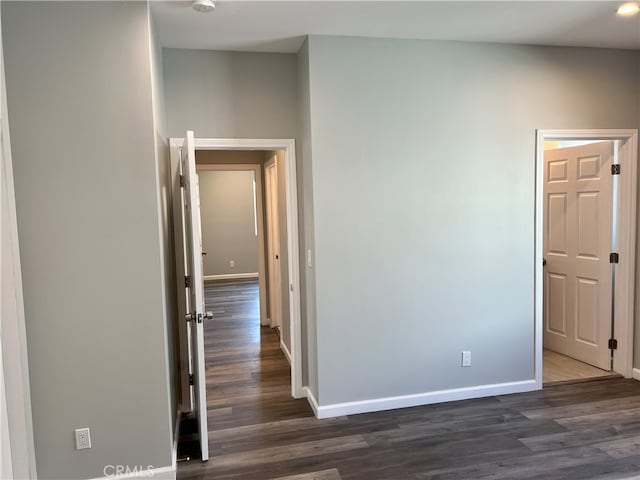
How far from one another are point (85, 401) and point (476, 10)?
3.09m

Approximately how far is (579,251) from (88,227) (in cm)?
391

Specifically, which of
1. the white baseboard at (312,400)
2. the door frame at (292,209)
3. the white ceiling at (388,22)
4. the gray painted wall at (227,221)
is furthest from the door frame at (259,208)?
the gray painted wall at (227,221)

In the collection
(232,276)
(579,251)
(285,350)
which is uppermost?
(579,251)

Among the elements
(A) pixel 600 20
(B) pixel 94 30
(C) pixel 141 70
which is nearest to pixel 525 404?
(A) pixel 600 20

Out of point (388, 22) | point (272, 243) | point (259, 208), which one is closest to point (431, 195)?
point (388, 22)

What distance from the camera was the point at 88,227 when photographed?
7.43ft

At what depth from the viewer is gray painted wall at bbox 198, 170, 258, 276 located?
Answer: 360 inches

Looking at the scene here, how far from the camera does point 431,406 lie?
128 inches

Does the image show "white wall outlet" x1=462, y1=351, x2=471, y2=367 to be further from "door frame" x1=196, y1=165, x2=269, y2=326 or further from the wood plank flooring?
"door frame" x1=196, y1=165, x2=269, y2=326

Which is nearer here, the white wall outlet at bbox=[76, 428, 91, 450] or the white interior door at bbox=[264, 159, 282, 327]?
the white wall outlet at bbox=[76, 428, 91, 450]

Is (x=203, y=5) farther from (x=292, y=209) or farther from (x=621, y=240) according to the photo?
(x=621, y=240)

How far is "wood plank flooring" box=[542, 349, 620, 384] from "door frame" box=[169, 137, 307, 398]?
2054mm

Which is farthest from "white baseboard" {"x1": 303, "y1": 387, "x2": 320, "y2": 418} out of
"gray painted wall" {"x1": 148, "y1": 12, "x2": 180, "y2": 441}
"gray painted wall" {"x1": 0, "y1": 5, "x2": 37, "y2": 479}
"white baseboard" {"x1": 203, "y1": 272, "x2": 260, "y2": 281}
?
"white baseboard" {"x1": 203, "y1": 272, "x2": 260, "y2": 281}

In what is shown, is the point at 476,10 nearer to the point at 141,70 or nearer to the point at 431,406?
the point at 141,70
